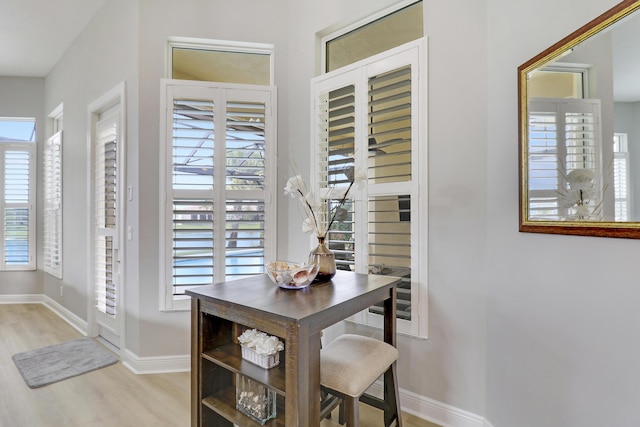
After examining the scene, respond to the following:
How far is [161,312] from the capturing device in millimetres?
2658

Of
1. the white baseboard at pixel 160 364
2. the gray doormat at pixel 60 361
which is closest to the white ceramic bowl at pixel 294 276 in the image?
the white baseboard at pixel 160 364

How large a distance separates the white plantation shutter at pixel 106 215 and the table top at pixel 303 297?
6.53ft

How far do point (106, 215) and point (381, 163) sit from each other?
2.70 metres

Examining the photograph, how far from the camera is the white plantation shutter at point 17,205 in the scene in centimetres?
483

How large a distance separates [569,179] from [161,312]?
273 centimetres

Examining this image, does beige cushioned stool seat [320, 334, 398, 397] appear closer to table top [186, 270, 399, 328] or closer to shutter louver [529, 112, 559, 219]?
table top [186, 270, 399, 328]

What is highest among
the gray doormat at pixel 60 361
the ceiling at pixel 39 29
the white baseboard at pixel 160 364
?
the ceiling at pixel 39 29

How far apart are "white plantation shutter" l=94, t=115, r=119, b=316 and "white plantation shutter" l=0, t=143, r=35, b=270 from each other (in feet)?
7.78

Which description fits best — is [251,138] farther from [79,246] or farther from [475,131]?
[79,246]

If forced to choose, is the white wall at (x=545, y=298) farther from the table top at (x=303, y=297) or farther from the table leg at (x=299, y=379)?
the table leg at (x=299, y=379)

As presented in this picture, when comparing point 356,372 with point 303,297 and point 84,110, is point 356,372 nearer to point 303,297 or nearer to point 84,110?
point 303,297

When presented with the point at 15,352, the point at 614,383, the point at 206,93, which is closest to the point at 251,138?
the point at 206,93

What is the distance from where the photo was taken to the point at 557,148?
140 cm

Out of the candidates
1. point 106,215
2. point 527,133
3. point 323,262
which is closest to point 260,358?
point 323,262
